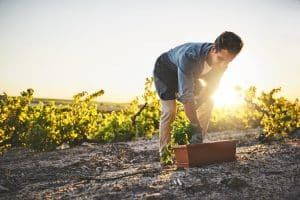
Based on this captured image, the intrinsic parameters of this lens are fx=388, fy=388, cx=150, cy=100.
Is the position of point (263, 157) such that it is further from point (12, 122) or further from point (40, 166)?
point (12, 122)

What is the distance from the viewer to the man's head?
3914 mm

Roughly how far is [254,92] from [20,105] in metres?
5.83

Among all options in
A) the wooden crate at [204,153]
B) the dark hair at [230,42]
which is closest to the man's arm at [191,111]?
the wooden crate at [204,153]

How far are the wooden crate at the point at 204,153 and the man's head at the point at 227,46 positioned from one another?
98cm

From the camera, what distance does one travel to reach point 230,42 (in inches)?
153

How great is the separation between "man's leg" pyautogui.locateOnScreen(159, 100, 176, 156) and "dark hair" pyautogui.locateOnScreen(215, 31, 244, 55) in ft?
4.15

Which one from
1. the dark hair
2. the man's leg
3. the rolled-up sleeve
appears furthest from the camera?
the man's leg

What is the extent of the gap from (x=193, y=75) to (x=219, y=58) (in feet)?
1.45

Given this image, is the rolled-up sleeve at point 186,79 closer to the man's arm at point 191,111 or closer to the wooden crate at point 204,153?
the man's arm at point 191,111

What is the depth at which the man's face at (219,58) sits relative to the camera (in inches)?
158

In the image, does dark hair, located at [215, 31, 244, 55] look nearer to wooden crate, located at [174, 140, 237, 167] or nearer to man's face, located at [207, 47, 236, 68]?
man's face, located at [207, 47, 236, 68]

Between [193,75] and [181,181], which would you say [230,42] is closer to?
[193,75]

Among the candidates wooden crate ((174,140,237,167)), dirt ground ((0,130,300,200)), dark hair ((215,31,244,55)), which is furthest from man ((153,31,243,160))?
dirt ground ((0,130,300,200))

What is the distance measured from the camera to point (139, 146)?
8.64 meters
